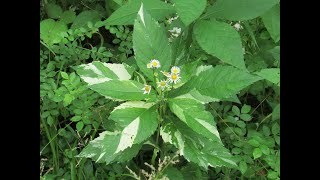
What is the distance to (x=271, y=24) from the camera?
182 cm

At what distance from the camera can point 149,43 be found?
1.57m

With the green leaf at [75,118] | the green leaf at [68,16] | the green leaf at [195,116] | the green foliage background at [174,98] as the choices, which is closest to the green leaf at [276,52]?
the green foliage background at [174,98]

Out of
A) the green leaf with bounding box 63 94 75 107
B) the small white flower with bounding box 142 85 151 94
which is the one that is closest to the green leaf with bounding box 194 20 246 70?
the small white flower with bounding box 142 85 151 94

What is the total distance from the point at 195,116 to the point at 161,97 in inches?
5.8

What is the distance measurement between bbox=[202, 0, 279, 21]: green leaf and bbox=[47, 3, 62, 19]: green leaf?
85 cm

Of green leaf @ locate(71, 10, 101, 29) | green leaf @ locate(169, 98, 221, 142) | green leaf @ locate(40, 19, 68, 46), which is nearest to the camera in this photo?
green leaf @ locate(169, 98, 221, 142)

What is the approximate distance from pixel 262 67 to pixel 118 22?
0.63 meters

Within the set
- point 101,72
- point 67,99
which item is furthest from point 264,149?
point 67,99

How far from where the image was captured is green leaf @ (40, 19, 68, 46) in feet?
6.57

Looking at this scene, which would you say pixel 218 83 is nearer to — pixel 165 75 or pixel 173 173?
pixel 165 75

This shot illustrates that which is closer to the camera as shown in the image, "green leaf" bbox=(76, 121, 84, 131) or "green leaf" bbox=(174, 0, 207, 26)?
"green leaf" bbox=(174, 0, 207, 26)

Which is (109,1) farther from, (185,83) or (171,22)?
(185,83)

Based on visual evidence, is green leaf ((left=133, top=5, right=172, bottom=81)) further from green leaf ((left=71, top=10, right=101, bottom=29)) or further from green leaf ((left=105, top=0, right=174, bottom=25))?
green leaf ((left=71, top=10, right=101, bottom=29))

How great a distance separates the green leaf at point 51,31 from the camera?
200cm
